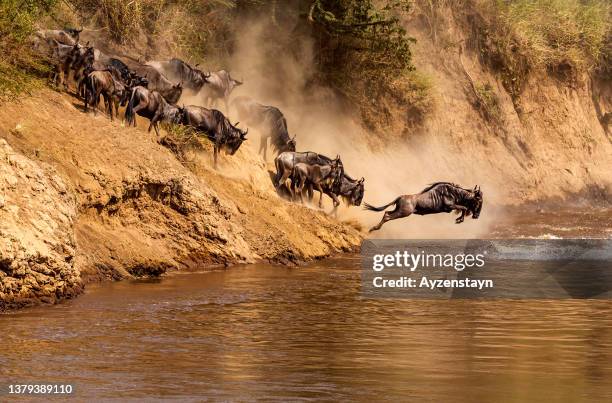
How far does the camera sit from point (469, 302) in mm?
15375

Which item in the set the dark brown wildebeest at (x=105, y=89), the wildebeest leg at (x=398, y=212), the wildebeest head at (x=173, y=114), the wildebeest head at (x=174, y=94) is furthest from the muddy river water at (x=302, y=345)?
the wildebeest leg at (x=398, y=212)

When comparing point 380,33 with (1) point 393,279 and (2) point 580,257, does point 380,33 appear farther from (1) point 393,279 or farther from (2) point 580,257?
(1) point 393,279

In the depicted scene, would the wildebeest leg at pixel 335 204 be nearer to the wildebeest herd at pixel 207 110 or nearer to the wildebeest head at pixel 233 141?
the wildebeest herd at pixel 207 110

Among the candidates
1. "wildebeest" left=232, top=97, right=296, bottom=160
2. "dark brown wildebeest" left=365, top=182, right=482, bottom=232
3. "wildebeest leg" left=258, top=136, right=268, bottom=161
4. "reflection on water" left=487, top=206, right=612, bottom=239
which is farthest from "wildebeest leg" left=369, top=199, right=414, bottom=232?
"wildebeest leg" left=258, top=136, right=268, bottom=161

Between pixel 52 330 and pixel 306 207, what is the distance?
1134 cm

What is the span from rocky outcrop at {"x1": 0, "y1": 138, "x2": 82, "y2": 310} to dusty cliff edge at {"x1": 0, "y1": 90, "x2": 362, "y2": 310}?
0.01 metres

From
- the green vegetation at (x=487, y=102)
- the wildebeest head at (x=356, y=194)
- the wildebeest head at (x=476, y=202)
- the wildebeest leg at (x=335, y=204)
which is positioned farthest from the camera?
the green vegetation at (x=487, y=102)

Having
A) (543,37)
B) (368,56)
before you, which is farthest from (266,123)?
(543,37)

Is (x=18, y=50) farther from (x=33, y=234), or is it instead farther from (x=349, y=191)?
(x=349, y=191)

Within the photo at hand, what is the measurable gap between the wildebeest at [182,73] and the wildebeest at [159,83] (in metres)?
0.49

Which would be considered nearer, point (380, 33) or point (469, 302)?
point (469, 302)

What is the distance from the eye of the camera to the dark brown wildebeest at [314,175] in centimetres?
2366

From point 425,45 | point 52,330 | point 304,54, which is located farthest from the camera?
point 425,45

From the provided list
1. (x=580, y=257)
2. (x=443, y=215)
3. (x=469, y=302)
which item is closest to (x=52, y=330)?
(x=469, y=302)
